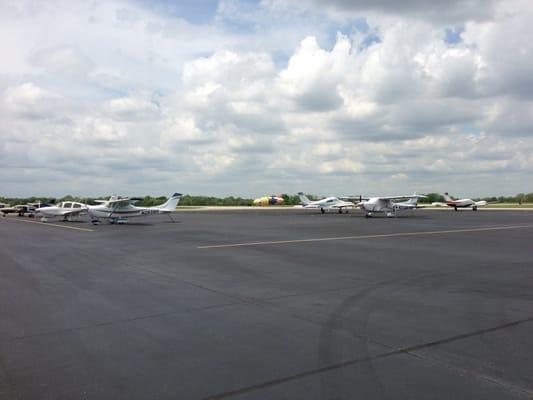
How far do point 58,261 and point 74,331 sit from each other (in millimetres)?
8287

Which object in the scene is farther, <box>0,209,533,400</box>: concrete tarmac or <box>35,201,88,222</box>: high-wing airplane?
<box>35,201,88,222</box>: high-wing airplane

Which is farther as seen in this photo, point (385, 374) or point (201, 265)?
point (201, 265)

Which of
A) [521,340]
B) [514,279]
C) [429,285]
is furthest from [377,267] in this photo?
[521,340]

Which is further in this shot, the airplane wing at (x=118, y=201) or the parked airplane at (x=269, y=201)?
the parked airplane at (x=269, y=201)

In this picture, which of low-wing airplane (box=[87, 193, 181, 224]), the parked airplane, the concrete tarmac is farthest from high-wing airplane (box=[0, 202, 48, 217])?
the parked airplane

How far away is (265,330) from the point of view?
6461mm

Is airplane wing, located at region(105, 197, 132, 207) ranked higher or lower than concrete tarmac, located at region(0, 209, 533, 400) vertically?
higher

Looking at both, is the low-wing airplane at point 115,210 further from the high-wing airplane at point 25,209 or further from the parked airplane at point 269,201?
the parked airplane at point 269,201

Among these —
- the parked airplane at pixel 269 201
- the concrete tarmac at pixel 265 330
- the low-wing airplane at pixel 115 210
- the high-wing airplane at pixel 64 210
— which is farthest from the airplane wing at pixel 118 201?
the parked airplane at pixel 269 201

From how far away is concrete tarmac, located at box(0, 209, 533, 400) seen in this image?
14.7ft

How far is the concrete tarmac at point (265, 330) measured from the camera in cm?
447

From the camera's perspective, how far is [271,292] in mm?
9242

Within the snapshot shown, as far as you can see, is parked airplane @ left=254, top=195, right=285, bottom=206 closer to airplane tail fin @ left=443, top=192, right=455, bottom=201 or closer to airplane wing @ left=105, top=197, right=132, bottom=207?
airplane tail fin @ left=443, top=192, right=455, bottom=201

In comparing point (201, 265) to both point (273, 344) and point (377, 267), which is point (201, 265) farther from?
point (273, 344)
